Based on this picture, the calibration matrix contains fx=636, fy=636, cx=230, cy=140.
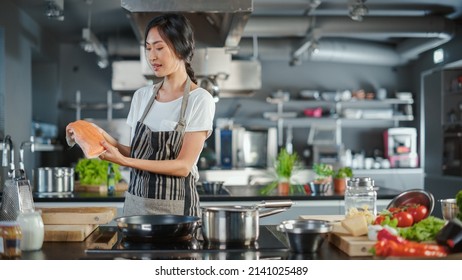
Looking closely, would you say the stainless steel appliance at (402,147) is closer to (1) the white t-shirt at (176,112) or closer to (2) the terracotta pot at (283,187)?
(2) the terracotta pot at (283,187)

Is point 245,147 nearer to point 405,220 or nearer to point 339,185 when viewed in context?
point 339,185

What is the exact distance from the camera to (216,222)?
1.74 metres

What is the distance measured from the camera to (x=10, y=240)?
1.64 m

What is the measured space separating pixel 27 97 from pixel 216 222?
5422 mm

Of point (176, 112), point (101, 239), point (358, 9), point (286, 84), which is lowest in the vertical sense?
point (101, 239)

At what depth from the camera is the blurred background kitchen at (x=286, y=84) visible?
653 centimetres

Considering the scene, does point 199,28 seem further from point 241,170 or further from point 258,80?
point 241,170

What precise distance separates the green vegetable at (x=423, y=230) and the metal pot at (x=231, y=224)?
1.38 feet

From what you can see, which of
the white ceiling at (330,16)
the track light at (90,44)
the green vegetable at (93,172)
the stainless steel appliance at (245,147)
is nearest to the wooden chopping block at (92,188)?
the green vegetable at (93,172)

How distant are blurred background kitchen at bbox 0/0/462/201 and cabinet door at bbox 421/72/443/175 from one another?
2 centimetres

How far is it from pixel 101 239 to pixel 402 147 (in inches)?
277

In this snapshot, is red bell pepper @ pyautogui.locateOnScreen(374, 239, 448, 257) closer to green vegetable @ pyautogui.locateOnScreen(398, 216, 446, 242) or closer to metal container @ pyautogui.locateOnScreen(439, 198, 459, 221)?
green vegetable @ pyautogui.locateOnScreen(398, 216, 446, 242)

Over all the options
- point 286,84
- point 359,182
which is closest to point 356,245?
point 359,182
